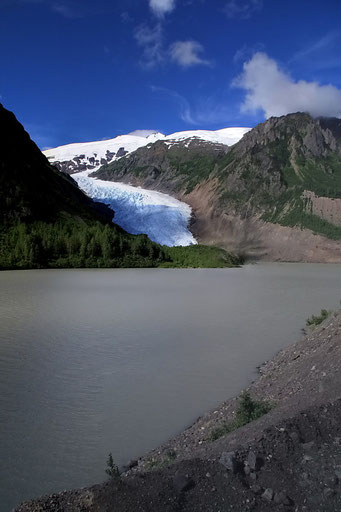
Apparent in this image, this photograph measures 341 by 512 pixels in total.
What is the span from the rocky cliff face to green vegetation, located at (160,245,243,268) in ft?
130

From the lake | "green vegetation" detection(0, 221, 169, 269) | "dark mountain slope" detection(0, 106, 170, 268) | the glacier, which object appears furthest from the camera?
the glacier

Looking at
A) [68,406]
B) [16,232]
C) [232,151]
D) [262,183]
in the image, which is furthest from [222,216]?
[68,406]

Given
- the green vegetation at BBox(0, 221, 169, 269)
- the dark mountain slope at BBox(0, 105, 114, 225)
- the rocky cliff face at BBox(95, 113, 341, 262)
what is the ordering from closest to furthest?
1. the green vegetation at BBox(0, 221, 169, 269)
2. the dark mountain slope at BBox(0, 105, 114, 225)
3. the rocky cliff face at BBox(95, 113, 341, 262)

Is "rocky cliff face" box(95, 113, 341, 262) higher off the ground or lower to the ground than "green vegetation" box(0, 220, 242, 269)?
higher

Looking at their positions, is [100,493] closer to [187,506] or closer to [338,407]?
[187,506]

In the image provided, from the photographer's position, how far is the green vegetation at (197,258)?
7925 cm

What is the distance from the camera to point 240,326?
1925 centimetres

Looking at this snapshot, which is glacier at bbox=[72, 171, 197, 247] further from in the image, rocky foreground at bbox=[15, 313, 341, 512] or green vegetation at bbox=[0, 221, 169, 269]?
rocky foreground at bbox=[15, 313, 341, 512]

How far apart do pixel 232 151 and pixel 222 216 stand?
3842 centimetres

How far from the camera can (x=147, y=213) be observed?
130 metres

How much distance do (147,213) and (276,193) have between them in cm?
4458

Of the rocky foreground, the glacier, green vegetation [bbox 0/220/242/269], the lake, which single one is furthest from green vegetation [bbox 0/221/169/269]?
the rocky foreground

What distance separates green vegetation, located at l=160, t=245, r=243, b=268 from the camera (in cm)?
7925

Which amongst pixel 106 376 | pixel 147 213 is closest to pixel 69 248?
pixel 106 376
